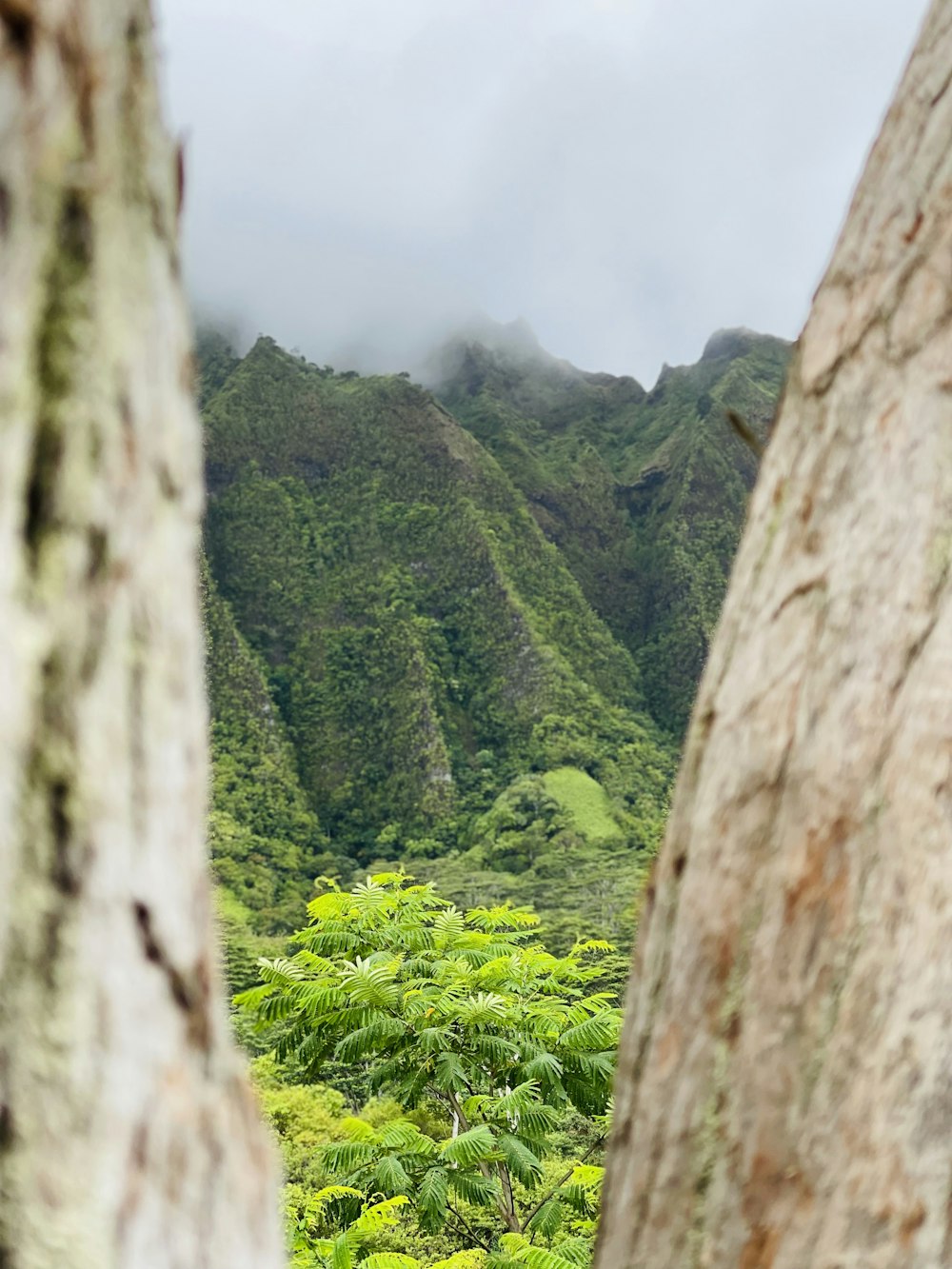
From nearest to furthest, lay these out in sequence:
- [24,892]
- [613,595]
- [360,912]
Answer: [24,892] < [360,912] < [613,595]

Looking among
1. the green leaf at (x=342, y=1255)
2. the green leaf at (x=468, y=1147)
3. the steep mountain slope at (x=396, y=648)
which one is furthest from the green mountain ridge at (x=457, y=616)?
the green leaf at (x=342, y=1255)

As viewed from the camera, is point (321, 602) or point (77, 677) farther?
point (321, 602)

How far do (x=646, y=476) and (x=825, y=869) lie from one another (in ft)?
228

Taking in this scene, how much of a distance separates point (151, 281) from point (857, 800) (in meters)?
0.55

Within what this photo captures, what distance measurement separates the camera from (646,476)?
6794 cm

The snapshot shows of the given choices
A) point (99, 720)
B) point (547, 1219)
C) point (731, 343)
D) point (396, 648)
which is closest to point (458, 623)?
point (396, 648)

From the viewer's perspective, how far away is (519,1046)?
3.05 m

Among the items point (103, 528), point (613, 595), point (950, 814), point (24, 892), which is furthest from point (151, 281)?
point (613, 595)

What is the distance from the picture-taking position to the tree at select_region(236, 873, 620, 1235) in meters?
2.85

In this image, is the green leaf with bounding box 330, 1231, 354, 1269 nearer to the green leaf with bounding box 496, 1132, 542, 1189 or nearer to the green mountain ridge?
the green leaf with bounding box 496, 1132, 542, 1189

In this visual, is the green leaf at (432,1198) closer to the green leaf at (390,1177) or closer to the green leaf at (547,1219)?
the green leaf at (390,1177)

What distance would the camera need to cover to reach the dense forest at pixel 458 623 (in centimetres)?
3838

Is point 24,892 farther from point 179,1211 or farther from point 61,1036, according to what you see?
point 179,1211

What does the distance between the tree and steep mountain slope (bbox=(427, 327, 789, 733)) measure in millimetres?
51355
